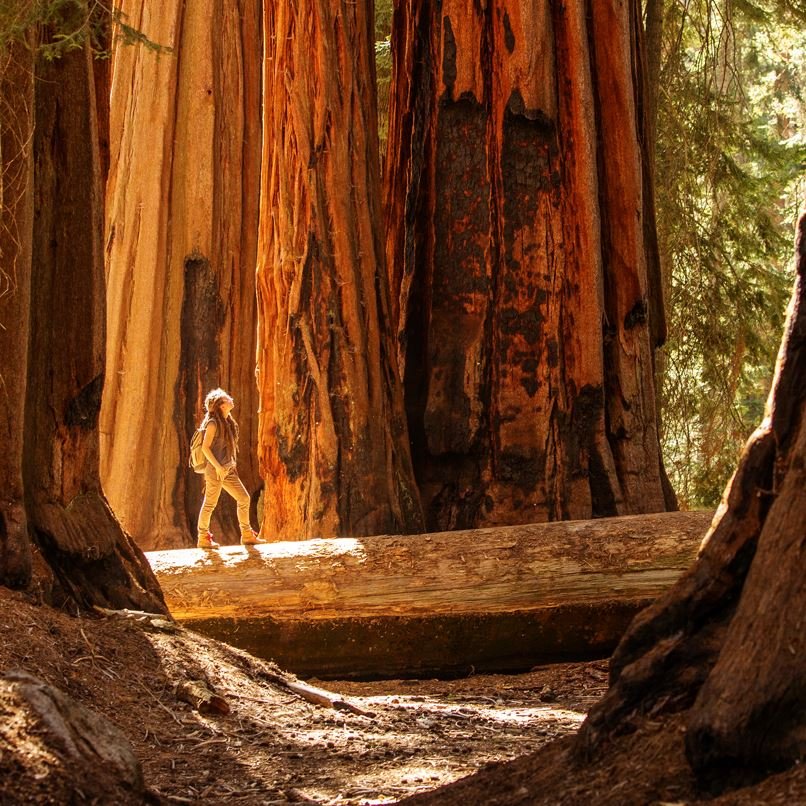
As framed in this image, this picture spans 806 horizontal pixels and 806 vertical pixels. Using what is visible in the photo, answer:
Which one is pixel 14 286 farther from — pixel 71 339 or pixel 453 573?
pixel 453 573

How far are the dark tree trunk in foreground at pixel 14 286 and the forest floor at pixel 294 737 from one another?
24 cm

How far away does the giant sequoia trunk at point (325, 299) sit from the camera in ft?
29.5

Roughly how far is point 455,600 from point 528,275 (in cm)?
315

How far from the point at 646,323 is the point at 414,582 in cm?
364

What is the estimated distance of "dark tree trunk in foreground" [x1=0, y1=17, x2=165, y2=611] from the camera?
221 inches

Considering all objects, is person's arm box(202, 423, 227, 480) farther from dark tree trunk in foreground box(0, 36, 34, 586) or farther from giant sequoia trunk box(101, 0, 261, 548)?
dark tree trunk in foreground box(0, 36, 34, 586)

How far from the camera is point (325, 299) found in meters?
9.22

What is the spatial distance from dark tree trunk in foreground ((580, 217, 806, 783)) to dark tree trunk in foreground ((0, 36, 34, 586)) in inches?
103

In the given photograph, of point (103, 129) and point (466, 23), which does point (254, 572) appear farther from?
point (466, 23)

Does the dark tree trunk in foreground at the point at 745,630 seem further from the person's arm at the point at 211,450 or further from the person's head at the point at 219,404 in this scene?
the person's arm at the point at 211,450

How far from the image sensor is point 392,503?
8.88 meters

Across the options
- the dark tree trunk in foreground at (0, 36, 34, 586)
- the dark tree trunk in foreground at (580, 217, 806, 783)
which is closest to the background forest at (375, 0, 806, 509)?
the dark tree trunk in foreground at (0, 36, 34, 586)

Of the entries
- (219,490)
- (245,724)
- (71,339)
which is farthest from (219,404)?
(245,724)

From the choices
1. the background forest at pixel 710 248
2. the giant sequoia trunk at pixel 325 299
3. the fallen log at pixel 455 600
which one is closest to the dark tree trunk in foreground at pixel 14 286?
the fallen log at pixel 455 600
